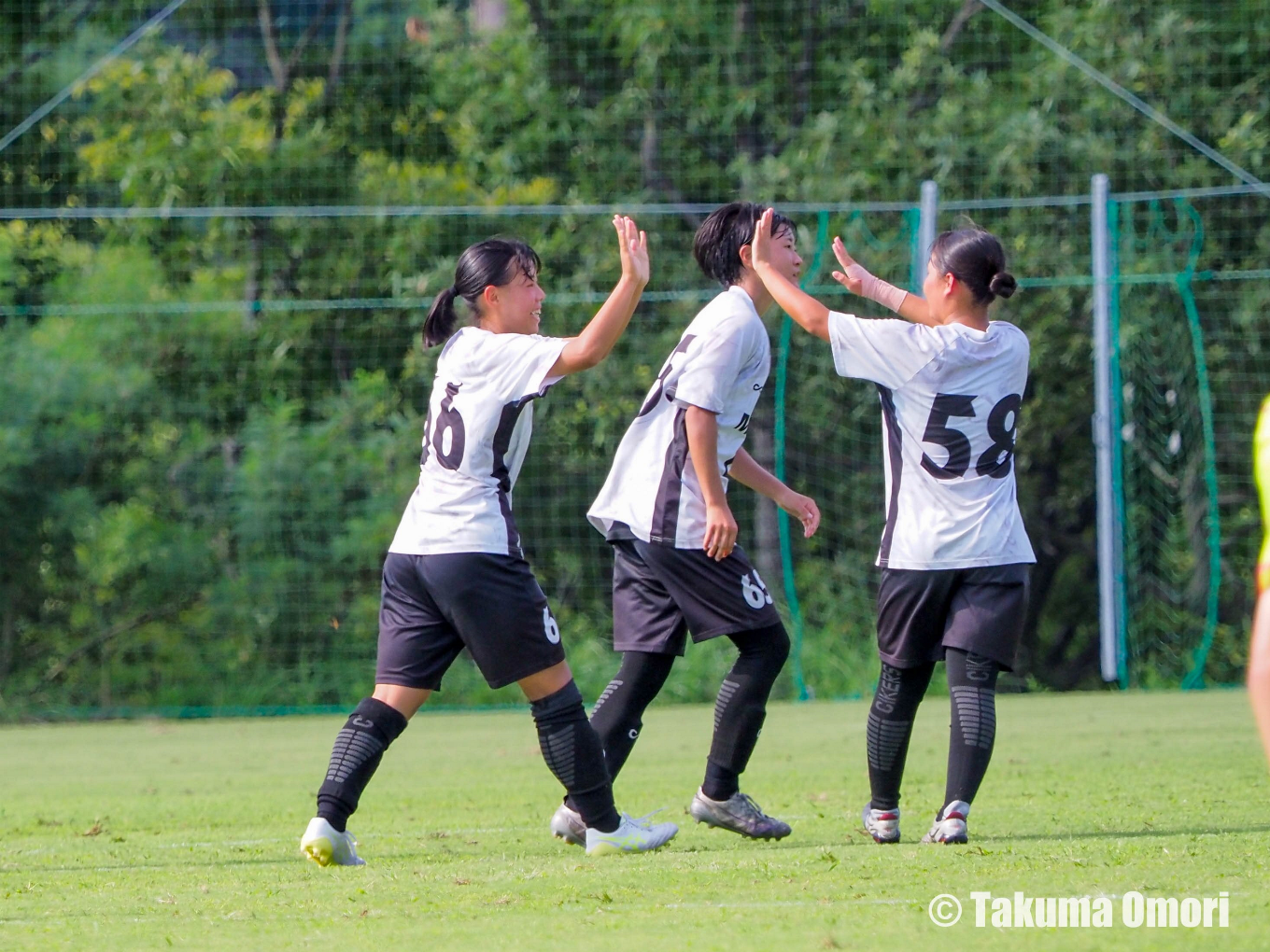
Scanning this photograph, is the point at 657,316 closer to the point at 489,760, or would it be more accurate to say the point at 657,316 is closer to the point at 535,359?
A: the point at 489,760

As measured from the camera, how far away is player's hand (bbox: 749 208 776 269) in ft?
16.3

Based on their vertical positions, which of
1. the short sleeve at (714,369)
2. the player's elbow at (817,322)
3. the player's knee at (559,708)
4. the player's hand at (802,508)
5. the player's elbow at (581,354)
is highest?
the player's elbow at (817,322)

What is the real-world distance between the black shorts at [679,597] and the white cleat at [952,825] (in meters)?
0.73

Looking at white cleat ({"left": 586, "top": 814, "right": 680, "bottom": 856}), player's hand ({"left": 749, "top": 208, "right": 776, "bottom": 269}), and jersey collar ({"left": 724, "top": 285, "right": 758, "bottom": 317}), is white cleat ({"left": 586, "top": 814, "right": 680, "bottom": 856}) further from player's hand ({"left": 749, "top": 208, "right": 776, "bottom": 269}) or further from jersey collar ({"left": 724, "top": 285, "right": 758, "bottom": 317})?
player's hand ({"left": 749, "top": 208, "right": 776, "bottom": 269})

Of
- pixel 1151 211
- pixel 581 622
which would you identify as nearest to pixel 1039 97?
pixel 1151 211

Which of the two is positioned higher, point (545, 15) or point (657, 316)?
point (545, 15)

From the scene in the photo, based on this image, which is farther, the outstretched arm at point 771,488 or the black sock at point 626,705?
the outstretched arm at point 771,488

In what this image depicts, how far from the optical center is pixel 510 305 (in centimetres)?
494

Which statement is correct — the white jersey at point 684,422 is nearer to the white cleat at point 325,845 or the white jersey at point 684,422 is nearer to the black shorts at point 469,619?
the black shorts at point 469,619

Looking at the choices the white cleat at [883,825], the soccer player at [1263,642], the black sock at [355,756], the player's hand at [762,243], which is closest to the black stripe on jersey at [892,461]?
the player's hand at [762,243]

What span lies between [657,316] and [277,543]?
10.6 feet

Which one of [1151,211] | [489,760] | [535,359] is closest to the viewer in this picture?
[535,359]

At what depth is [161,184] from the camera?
581 inches

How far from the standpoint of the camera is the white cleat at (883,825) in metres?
4.85
